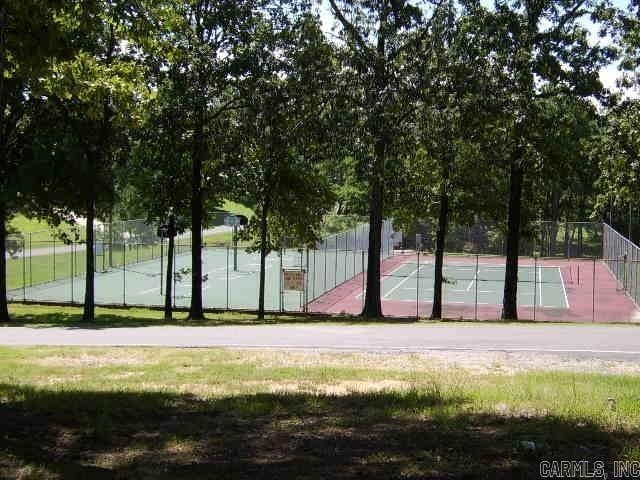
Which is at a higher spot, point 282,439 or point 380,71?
point 380,71

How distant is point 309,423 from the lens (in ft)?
22.9

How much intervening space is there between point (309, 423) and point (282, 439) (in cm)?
64

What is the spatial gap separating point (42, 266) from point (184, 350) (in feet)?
144

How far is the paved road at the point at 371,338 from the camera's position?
15.2m

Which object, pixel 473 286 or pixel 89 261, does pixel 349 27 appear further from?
pixel 473 286

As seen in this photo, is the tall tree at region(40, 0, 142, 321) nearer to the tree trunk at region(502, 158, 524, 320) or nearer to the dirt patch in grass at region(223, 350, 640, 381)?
the dirt patch in grass at region(223, 350, 640, 381)

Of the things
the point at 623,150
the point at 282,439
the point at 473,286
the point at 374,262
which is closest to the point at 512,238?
the point at 623,150

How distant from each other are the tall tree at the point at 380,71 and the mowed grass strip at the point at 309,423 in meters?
15.5

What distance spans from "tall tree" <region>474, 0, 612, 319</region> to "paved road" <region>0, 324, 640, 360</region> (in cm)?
819

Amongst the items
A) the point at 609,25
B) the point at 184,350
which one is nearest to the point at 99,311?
the point at 184,350

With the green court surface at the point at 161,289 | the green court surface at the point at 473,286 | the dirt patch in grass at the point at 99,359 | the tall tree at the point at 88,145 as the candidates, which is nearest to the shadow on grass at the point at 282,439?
the dirt patch in grass at the point at 99,359

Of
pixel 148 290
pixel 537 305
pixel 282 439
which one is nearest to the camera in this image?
pixel 282 439

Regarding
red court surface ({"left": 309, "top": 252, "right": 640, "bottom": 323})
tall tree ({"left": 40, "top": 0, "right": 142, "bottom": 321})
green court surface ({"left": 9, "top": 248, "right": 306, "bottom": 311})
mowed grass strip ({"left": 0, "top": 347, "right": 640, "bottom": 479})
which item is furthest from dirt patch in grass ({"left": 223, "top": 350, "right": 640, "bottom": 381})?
green court surface ({"left": 9, "top": 248, "right": 306, "bottom": 311})

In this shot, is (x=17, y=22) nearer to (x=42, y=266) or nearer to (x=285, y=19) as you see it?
(x=285, y=19)
